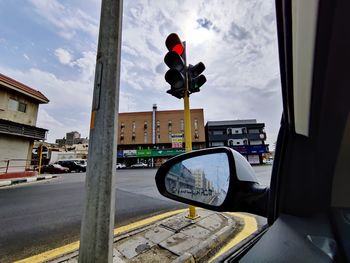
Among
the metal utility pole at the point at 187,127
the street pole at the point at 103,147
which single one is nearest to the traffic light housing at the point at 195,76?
the metal utility pole at the point at 187,127

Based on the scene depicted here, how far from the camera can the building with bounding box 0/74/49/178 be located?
15.4m

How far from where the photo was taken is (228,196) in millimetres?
952

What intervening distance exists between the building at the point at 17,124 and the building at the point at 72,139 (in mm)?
50313

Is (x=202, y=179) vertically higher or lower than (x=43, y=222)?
higher

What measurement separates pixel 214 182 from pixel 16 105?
69.9 ft

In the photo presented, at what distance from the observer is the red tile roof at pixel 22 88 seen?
15.7 meters

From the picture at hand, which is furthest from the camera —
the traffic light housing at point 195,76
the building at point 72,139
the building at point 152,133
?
the building at point 72,139

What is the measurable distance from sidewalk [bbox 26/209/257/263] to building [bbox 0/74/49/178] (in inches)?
636

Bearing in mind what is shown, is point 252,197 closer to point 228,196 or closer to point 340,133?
point 228,196

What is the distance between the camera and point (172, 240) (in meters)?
2.91

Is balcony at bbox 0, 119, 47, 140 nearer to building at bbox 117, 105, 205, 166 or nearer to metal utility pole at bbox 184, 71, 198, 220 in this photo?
metal utility pole at bbox 184, 71, 198, 220

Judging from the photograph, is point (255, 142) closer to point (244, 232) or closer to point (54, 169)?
point (54, 169)

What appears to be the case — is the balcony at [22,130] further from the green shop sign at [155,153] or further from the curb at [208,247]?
the green shop sign at [155,153]

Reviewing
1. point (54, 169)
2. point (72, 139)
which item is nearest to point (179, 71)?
point (54, 169)
